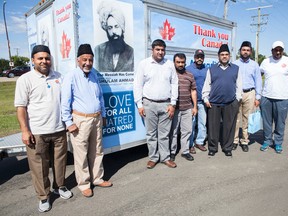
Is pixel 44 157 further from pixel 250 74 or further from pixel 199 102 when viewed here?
pixel 250 74

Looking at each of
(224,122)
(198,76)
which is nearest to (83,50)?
(198,76)

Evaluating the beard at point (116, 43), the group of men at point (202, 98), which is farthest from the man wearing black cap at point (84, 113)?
the group of men at point (202, 98)

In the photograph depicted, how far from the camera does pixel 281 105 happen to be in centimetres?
484

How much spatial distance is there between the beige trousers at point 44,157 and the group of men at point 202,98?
1.43 metres

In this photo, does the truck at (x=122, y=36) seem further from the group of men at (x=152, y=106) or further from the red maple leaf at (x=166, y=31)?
the group of men at (x=152, y=106)

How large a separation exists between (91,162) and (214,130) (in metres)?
2.53

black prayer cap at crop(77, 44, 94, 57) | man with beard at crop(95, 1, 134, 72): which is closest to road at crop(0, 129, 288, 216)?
man with beard at crop(95, 1, 134, 72)

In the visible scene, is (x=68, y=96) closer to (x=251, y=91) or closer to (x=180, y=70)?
(x=180, y=70)

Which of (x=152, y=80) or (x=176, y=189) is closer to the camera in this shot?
(x=176, y=189)

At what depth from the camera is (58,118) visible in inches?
120

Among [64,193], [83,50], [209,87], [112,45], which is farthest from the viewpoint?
[209,87]

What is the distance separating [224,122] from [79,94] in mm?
2933

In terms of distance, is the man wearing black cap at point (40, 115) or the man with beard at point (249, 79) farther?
the man with beard at point (249, 79)

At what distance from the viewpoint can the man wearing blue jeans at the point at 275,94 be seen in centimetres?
478
